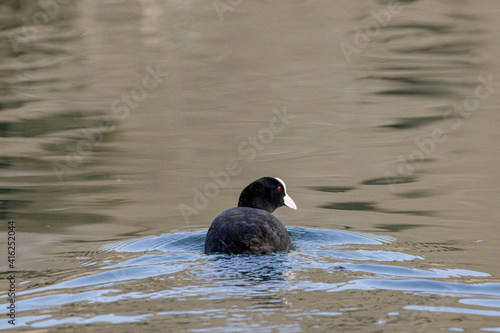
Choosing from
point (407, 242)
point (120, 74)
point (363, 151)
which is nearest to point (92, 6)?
point (120, 74)

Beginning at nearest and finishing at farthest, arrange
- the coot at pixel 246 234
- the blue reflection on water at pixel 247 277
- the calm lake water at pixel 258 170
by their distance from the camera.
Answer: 1. the calm lake water at pixel 258 170
2. the blue reflection on water at pixel 247 277
3. the coot at pixel 246 234

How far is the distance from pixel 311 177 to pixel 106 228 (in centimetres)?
405

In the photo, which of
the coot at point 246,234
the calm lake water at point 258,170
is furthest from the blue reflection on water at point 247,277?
the coot at point 246,234

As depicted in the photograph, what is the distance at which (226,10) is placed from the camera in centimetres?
3431

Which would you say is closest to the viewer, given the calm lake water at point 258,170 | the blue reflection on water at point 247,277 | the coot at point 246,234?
the calm lake water at point 258,170

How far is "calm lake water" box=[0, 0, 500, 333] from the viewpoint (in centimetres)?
672

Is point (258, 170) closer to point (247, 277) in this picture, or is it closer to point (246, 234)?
point (246, 234)

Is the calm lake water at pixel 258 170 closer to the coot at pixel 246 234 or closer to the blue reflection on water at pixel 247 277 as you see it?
the blue reflection on water at pixel 247 277

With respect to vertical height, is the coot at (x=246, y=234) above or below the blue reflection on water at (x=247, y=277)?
above

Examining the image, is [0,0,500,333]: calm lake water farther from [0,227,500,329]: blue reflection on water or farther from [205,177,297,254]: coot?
[205,177,297,254]: coot

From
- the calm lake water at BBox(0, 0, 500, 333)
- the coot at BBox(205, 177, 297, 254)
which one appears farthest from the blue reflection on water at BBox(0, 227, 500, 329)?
the coot at BBox(205, 177, 297, 254)

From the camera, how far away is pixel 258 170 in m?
13.6

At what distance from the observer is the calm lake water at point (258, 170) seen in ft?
22.1

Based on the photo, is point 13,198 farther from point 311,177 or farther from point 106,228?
point 311,177
